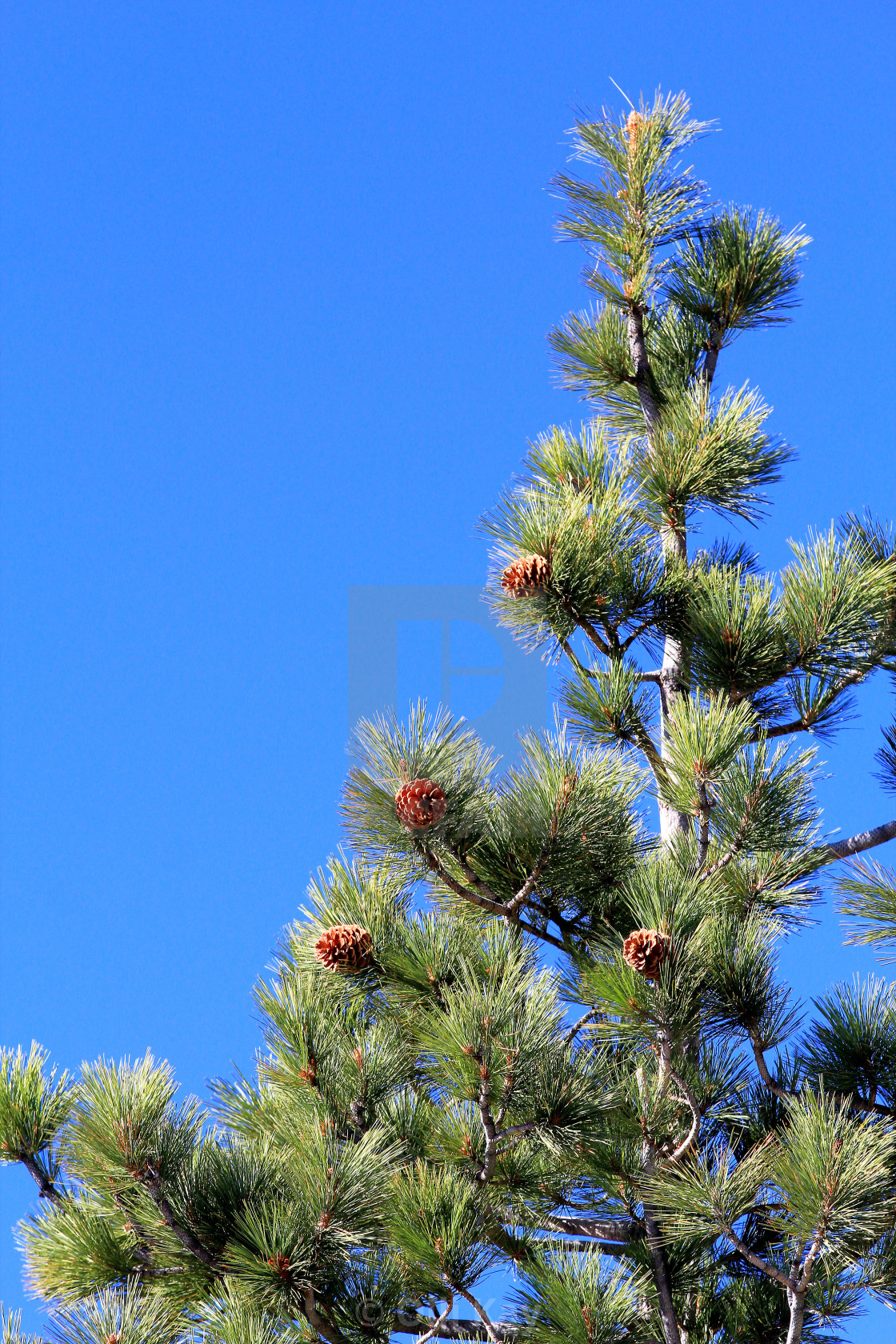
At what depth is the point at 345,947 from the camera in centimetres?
270

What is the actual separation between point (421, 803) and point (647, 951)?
0.48 metres

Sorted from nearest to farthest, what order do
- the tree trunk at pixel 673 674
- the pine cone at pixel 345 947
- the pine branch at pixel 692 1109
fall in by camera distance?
the pine branch at pixel 692 1109
the pine cone at pixel 345 947
the tree trunk at pixel 673 674

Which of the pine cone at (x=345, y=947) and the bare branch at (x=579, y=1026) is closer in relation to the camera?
the bare branch at (x=579, y=1026)

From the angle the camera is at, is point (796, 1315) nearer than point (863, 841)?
Yes

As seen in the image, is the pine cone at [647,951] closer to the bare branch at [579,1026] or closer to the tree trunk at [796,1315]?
the bare branch at [579,1026]

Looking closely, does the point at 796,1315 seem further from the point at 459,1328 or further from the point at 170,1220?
the point at 170,1220

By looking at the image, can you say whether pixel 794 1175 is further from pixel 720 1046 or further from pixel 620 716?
pixel 620 716

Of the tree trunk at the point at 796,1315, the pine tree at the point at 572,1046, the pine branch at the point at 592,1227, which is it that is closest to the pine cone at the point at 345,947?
the pine tree at the point at 572,1046

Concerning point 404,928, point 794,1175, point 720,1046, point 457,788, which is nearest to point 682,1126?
point 720,1046

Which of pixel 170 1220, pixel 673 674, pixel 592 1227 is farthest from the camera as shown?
pixel 673 674

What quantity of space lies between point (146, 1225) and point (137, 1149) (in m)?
0.26

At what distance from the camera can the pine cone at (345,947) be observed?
271 cm

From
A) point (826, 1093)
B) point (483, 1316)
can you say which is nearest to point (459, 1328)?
point (483, 1316)

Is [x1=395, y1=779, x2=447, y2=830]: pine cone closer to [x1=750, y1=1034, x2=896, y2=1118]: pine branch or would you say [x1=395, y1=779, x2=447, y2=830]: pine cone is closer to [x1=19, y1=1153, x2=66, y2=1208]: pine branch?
[x1=750, y1=1034, x2=896, y2=1118]: pine branch
